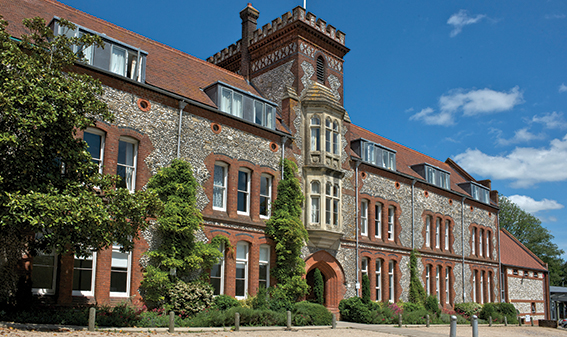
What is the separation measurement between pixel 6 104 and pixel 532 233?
74068 mm

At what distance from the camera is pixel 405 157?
36.5 metres

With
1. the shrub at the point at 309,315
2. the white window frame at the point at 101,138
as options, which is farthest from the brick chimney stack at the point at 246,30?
the shrub at the point at 309,315

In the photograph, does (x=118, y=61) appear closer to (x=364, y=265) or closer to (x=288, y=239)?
(x=288, y=239)

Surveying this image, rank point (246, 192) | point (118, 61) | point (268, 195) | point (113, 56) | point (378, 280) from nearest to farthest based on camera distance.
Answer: point (113, 56) < point (118, 61) < point (246, 192) < point (268, 195) < point (378, 280)

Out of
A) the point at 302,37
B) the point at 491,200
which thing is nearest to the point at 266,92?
the point at 302,37

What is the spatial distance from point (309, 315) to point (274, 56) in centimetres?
1409

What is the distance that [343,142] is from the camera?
26859 mm

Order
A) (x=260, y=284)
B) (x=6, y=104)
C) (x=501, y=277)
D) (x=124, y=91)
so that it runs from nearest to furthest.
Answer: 1. (x=6, y=104)
2. (x=124, y=91)
3. (x=260, y=284)
4. (x=501, y=277)

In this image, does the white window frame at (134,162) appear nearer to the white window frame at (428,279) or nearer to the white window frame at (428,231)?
the white window frame at (428,279)

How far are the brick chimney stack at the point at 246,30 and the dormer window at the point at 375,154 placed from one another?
7588 millimetres

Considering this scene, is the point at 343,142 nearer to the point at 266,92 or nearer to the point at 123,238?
the point at 266,92

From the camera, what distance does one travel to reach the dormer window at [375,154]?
1137 inches

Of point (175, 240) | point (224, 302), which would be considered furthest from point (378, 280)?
point (175, 240)

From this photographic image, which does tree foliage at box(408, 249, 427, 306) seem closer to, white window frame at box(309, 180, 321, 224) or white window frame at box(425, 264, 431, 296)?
white window frame at box(425, 264, 431, 296)
